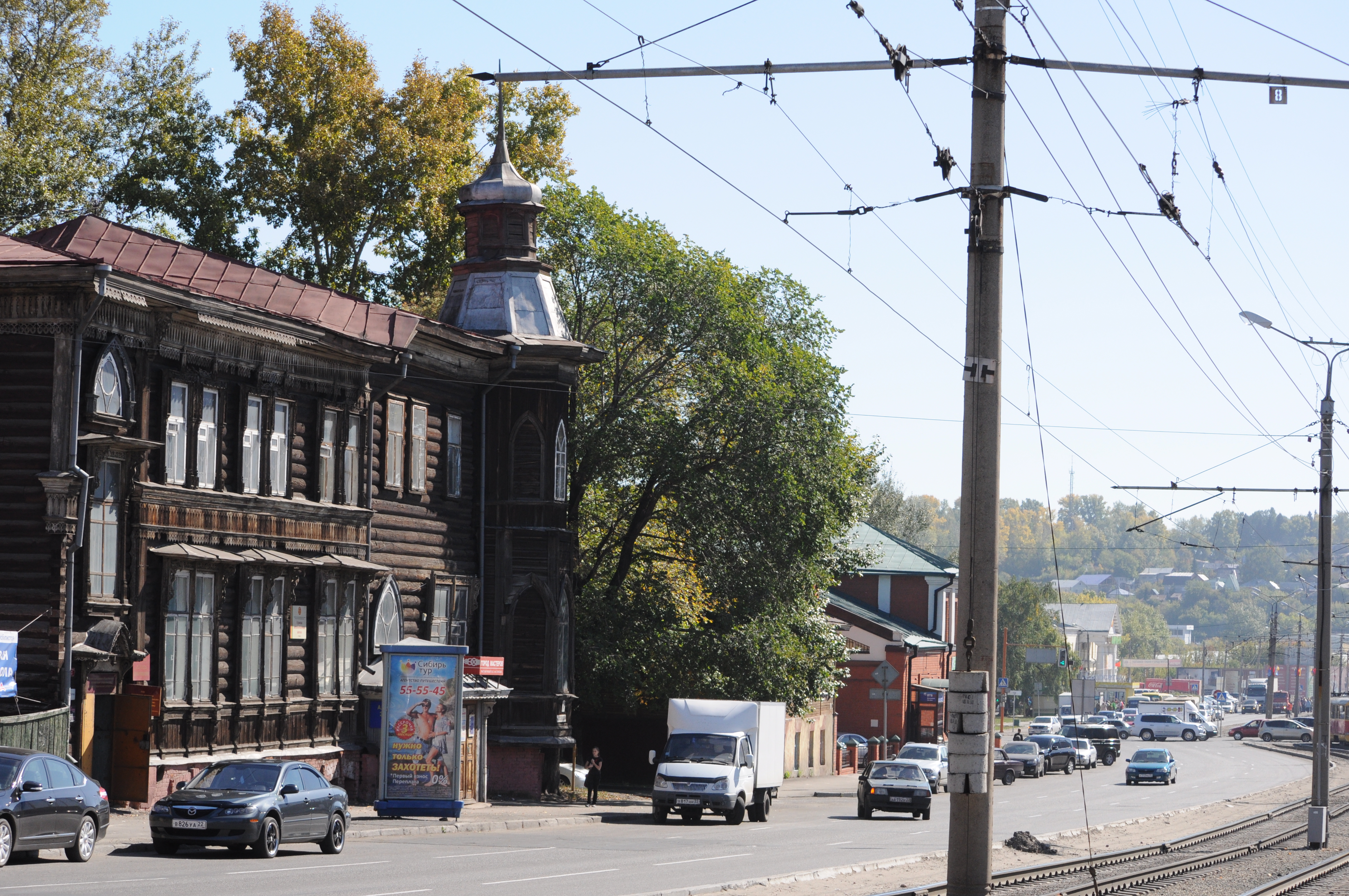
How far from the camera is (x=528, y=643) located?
3919 cm

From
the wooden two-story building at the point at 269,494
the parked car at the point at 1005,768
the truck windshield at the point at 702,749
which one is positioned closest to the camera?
the wooden two-story building at the point at 269,494

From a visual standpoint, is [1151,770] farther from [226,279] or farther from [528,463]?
[226,279]

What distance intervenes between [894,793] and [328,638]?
13.4 metres

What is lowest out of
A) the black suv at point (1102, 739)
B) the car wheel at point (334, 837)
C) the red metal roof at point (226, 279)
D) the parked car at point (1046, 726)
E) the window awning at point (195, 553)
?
the parked car at point (1046, 726)

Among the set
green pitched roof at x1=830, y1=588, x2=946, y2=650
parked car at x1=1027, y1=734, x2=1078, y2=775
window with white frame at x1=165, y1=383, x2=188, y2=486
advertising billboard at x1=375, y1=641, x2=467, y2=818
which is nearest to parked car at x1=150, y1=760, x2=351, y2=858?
advertising billboard at x1=375, y1=641, x2=467, y2=818

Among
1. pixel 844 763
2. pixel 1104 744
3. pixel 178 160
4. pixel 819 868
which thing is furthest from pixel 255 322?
pixel 1104 744

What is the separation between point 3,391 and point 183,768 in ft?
22.8

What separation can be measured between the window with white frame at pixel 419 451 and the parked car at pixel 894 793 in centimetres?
1202

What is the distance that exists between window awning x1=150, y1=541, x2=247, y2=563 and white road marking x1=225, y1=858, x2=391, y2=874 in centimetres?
851

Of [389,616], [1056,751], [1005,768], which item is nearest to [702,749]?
[389,616]

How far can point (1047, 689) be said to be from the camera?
132 m

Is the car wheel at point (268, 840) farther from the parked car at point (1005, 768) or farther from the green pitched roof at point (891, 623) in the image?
the green pitched roof at point (891, 623)

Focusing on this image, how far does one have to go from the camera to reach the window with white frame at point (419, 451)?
36.9 m

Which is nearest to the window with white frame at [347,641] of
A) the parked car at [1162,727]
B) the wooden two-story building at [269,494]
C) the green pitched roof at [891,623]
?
the wooden two-story building at [269,494]
